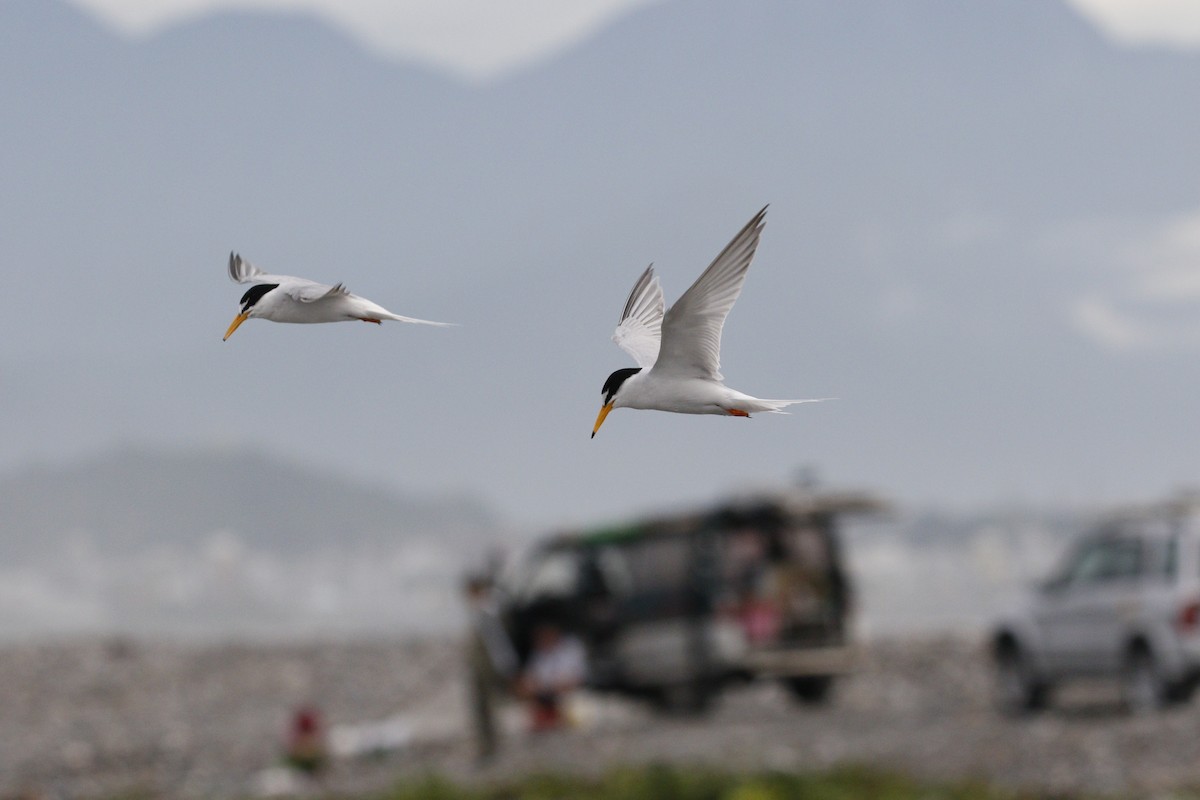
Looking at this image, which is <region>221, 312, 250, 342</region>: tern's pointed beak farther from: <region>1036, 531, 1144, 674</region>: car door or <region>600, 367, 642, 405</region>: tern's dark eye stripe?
<region>1036, 531, 1144, 674</region>: car door

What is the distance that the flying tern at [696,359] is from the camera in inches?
43.8

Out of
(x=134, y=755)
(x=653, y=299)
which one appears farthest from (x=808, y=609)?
(x=653, y=299)

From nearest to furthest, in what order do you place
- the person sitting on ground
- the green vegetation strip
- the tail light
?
the green vegetation strip, the tail light, the person sitting on ground

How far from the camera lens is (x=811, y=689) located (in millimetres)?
35719

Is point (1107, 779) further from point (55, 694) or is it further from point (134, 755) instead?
point (55, 694)

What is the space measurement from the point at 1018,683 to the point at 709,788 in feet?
40.2

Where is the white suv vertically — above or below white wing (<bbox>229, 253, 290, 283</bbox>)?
below

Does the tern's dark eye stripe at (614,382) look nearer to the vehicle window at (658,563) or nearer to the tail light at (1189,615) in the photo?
the tail light at (1189,615)

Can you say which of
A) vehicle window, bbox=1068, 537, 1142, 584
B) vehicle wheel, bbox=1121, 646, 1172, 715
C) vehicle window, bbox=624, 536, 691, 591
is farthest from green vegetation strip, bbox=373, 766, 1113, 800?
vehicle window, bbox=624, 536, 691, 591

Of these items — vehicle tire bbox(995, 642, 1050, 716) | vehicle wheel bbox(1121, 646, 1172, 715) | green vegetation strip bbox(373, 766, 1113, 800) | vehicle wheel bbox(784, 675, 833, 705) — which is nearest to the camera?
green vegetation strip bbox(373, 766, 1113, 800)

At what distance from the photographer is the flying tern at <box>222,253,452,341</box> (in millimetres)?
1119

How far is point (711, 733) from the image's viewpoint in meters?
30.3

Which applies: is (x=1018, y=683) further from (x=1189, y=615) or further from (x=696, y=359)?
(x=696, y=359)

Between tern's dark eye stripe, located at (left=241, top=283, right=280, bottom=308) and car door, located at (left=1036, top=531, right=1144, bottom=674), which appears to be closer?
tern's dark eye stripe, located at (left=241, top=283, right=280, bottom=308)
